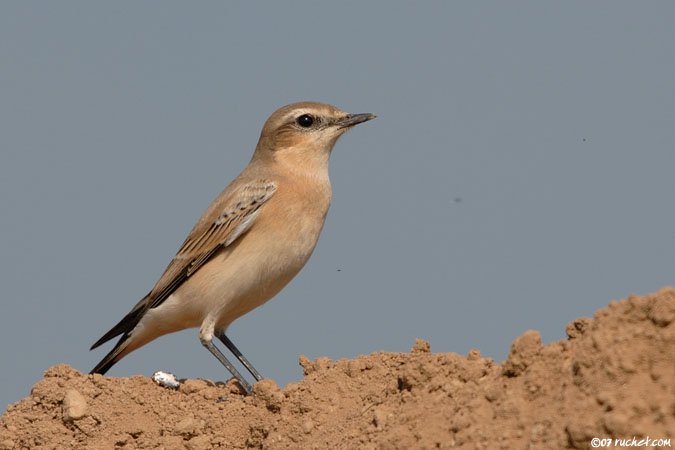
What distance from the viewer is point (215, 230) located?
13859mm

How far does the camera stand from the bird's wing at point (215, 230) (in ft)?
44.6

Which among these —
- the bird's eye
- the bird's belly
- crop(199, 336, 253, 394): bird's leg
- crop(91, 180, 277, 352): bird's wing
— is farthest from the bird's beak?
crop(199, 336, 253, 394): bird's leg

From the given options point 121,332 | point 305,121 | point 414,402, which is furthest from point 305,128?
point 414,402

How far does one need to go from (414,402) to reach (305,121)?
250 inches

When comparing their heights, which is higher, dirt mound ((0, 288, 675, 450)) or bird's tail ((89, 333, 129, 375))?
bird's tail ((89, 333, 129, 375))

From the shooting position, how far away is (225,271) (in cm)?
1352

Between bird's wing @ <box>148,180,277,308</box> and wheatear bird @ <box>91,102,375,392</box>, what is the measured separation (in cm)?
1

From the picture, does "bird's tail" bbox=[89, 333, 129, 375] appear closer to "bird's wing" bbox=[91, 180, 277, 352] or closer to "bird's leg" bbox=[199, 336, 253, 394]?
"bird's wing" bbox=[91, 180, 277, 352]

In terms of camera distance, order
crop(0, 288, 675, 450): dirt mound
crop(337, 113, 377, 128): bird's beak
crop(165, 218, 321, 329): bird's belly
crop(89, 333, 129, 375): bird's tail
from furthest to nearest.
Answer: crop(337, 113, 377, 128): bird's beak, crop(89, 333, 129, 375): bird's tail, crop(165, 218, 321, 329): bird's belly, crop(0, 288, 675, 450): dirt mound

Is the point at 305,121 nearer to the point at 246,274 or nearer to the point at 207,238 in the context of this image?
the point at 207,238

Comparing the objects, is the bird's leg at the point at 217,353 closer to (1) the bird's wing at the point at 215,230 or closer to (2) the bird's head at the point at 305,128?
(1) the bird's wing at the point at 215,230

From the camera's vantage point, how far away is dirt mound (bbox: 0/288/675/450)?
24.6ft

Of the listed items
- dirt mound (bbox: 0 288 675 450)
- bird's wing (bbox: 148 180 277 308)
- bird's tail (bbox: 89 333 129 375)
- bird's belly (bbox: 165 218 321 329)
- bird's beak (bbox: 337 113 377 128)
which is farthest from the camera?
bird's beak (bbox: 337 113 377 128)

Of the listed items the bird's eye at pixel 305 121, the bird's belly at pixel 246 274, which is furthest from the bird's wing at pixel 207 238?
the bird's eye at pixel 305 121
